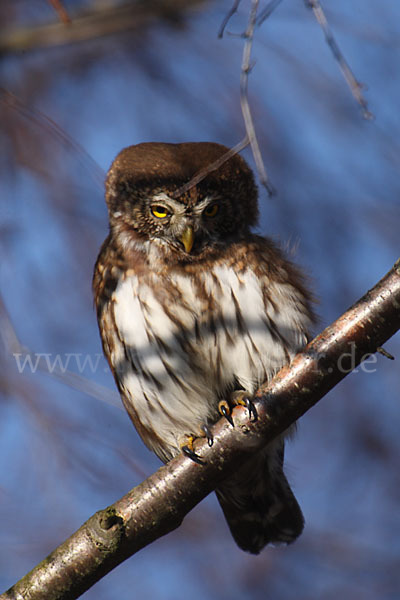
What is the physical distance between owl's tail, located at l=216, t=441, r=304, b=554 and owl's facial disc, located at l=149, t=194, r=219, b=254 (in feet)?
3.85

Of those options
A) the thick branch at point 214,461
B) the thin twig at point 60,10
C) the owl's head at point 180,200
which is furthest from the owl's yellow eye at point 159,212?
the thick branch at point 214,461

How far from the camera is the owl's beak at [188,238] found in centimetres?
323

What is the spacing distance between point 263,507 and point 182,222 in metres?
1.59

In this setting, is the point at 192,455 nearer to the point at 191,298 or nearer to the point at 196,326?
the point at 196,326

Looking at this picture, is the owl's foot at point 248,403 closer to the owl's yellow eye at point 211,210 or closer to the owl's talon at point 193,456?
the owl's talon at point 193,456

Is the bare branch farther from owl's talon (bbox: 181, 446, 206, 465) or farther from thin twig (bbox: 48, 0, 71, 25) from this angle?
owl's talon (bbox: 181, 446, 206, 465)

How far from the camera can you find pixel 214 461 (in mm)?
2734

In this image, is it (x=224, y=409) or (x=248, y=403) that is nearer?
(x=248, y=403)

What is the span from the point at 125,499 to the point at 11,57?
189 centimetres

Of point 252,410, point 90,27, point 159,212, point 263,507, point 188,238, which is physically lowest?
point 263,507

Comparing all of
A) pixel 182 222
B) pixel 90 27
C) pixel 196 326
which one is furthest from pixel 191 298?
pixel 90 27

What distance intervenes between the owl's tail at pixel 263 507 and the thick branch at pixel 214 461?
3.17 ft

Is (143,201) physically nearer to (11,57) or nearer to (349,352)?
(11,57)

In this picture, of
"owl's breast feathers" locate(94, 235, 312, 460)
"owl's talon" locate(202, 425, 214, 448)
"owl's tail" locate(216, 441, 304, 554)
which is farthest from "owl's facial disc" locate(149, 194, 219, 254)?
"owl's tail" locate(216, 441, 304, 554)
